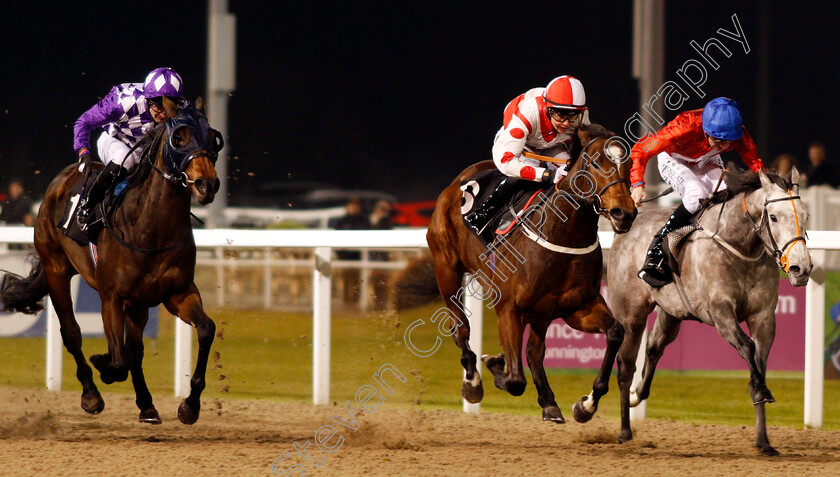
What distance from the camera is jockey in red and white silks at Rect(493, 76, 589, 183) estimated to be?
4074 mm

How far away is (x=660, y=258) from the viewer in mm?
4973

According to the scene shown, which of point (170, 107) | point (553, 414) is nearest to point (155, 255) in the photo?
point (170, 107)

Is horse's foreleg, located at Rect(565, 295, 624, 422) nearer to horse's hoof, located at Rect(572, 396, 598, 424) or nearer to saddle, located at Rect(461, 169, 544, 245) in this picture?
horse's hoof, located at Rect(572, 396, 598, 424)

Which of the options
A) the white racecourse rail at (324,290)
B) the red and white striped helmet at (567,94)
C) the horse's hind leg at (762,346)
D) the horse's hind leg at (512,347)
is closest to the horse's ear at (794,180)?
the horse's hind leg at (762,346)

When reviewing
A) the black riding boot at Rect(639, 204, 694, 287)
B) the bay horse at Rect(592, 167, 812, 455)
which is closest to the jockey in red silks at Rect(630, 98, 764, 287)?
the black riding boot at Rect(639, 204, 694, 287)

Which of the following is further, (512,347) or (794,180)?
(794,180)

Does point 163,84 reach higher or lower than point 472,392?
higher

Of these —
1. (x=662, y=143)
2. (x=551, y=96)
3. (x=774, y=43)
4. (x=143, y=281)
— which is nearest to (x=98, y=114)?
(x=143, y=281)

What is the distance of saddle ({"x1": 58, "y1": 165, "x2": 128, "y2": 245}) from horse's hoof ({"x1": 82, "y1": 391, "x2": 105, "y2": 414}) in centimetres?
74

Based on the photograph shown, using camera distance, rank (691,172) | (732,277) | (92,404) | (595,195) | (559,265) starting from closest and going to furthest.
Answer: (595,195) < (559,265) < (732,277) < (92,404) < (691,172)

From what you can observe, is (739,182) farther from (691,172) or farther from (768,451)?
(768,451)

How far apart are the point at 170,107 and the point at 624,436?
2623 millimetres

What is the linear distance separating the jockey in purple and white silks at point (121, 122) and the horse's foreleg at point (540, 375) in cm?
193

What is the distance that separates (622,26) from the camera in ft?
48.6
